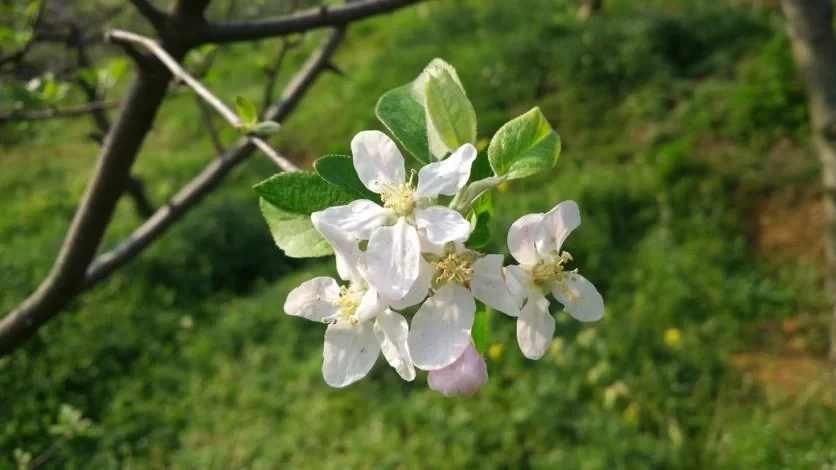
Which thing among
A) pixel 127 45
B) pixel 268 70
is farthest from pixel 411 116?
pixel 268 70

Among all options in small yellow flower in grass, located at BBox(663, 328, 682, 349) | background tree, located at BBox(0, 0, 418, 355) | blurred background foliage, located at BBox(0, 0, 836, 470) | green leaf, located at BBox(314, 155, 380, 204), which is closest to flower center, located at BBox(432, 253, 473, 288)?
green leaf, located at BBox(314, 155, 380, 204)

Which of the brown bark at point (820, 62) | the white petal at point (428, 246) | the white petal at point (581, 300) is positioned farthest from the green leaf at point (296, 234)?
the brown bark at point (820, 62)

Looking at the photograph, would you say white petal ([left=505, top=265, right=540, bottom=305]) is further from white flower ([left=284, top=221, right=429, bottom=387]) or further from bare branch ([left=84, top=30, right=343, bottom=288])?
bare branch ([left=84, top=30, right=343, bottom=288])

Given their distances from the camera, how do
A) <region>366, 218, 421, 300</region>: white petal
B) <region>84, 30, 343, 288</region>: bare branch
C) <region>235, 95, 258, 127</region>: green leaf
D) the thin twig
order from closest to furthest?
<region>366, 218, 421, 300</region>: white petal
the thin twig
<region>235, 95, 258, 127</region>: green leaf
<region>84, 30, 343, 288</region>: bare branch

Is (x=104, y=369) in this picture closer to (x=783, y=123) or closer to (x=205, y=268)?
(x=205, y=268)

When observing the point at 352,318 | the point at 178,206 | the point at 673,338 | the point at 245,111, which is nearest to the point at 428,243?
the point at 352,318
